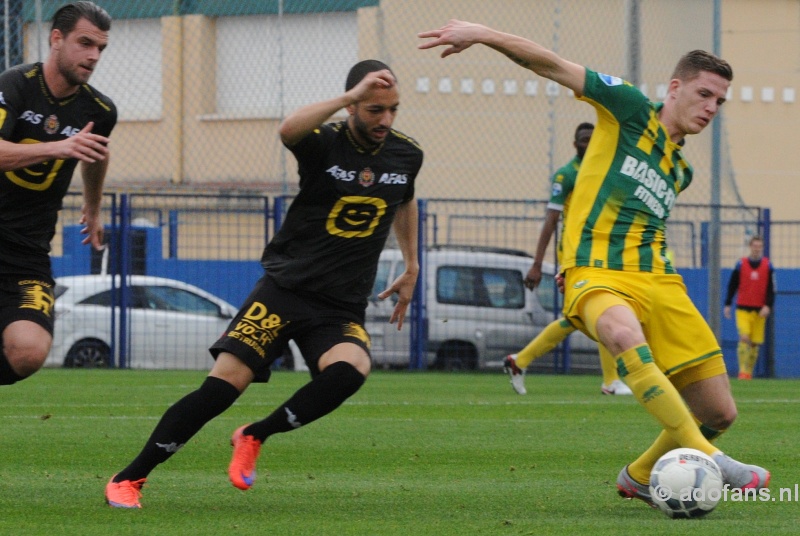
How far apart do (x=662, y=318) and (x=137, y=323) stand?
12277mm

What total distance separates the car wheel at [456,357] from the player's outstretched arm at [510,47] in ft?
39.2

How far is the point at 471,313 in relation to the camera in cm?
1758

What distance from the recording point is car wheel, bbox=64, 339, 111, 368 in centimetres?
1694

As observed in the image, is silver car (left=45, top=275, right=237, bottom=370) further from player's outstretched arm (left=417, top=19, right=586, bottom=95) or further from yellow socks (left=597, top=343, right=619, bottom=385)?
player's outstretched arm (left=417, top=19, right=586, bottom=95)

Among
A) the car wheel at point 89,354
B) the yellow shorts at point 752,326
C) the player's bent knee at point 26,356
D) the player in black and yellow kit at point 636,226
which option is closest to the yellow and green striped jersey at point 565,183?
the player in black and yellow kit at point 636,226

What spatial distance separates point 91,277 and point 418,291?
415 cm

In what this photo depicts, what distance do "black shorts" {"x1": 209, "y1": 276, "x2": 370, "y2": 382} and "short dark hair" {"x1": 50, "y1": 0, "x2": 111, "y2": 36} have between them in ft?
4.53

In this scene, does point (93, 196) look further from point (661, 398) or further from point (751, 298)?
point (751, 298)

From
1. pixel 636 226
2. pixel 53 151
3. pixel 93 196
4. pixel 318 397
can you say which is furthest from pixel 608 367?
pixel 53 151

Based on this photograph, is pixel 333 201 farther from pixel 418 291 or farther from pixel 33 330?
pixel 418 291

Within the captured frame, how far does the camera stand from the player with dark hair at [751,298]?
1838 cm

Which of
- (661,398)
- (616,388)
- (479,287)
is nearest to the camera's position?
(661,398)

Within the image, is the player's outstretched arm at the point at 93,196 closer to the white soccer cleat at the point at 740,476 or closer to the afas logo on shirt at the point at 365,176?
the afas logo on shirt at the point at 365,176

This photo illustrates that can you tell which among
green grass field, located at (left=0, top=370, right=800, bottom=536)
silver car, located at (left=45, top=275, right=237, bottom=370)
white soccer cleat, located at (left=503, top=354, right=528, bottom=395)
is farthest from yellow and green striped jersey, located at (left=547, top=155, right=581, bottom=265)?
silver car, located at (left=45, top=275, right=237, bottom=370)
